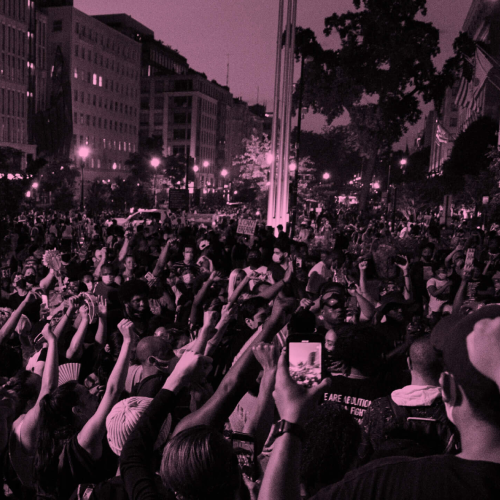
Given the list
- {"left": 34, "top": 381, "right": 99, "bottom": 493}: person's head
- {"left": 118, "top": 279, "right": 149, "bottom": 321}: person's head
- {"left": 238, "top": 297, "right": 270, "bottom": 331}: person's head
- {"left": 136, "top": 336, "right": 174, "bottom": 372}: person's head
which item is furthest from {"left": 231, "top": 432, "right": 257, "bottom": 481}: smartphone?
{"left": 118, "top": 279, "right": 149, "bottom": 321}: person's head

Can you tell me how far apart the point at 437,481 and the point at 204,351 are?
6.98 ft

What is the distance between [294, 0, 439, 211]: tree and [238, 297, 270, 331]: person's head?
3774 cm

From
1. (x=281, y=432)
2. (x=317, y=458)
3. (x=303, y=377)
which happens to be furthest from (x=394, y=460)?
(x=303, y=377)

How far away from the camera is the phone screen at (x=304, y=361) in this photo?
3.75 metres

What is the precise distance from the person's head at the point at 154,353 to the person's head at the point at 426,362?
1759 mm

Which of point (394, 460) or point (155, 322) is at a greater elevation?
point (394, 460)

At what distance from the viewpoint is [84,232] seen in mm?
27703

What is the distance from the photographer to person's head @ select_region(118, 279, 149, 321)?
7.54 m

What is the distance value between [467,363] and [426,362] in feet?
7.50

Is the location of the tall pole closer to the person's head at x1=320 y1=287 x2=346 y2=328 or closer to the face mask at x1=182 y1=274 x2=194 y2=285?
the face mask at x1=182 y1=274 x2=194 y2=285

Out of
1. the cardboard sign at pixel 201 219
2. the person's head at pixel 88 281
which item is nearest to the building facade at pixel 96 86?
the cardboard sign at pixel 201 219

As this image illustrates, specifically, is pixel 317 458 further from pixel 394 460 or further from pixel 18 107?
pixel 18 107

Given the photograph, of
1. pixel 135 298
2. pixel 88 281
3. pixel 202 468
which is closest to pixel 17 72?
pixel 88 281

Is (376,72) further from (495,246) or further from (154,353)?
(154,353)
